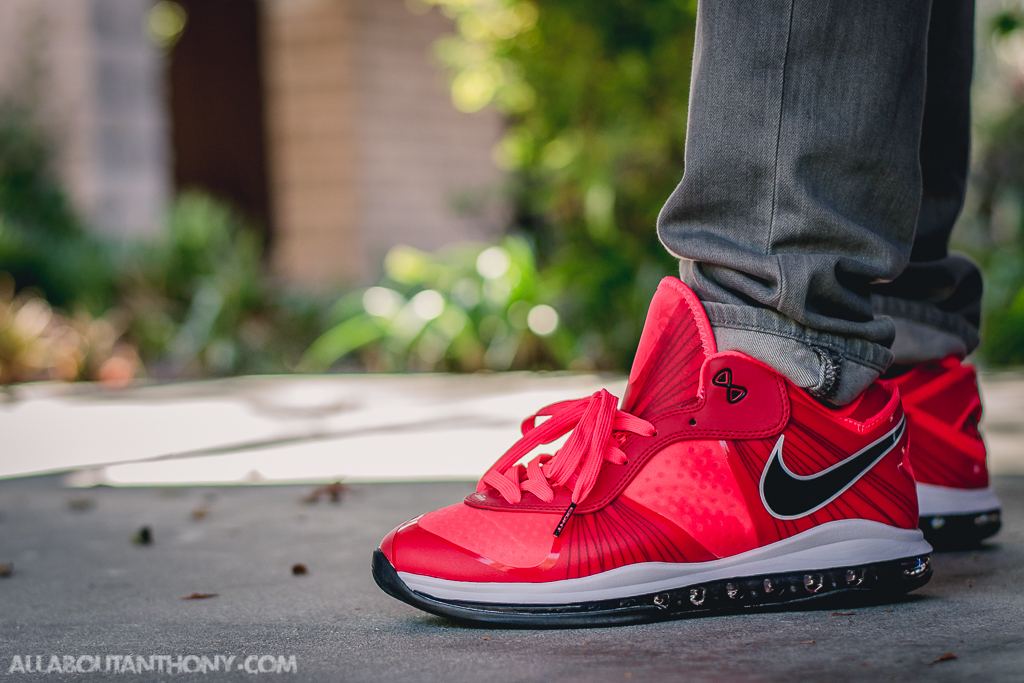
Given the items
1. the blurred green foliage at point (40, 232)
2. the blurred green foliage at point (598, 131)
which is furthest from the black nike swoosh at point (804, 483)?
the blurred green foliage at point (40, 232)

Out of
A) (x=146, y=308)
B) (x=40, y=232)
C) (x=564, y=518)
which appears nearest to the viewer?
(x=564, y=518)

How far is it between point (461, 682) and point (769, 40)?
2.66 ft

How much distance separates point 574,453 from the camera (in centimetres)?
109

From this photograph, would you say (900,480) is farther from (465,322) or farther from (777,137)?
(465,322)

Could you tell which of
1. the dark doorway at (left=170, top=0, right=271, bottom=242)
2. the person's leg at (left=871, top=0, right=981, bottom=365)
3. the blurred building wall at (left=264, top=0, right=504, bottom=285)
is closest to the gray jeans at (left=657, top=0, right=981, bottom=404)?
the person's leg at (left=871, top=0, right=981, bottom=365)

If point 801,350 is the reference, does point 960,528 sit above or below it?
below

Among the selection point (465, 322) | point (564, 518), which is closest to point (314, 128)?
point (465, 322)

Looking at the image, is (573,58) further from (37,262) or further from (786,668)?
(786,668)

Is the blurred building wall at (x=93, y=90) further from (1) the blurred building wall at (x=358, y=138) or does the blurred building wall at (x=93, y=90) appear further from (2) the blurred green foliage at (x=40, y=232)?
(1) the blurred building wall at (x=358, y=138)

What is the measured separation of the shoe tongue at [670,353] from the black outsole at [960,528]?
514 millimetres

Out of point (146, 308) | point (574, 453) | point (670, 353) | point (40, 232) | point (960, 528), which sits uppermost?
point (670, 353)

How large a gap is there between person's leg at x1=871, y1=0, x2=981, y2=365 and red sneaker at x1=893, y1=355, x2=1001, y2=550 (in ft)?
0.15

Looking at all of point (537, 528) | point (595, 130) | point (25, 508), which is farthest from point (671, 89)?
point (537, 528)

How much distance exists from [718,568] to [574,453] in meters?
0.21
